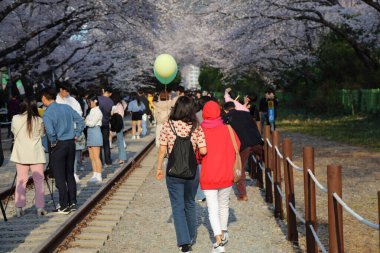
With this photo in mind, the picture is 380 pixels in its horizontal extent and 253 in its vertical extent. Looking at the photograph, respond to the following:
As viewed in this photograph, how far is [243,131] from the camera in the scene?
10.8 meters

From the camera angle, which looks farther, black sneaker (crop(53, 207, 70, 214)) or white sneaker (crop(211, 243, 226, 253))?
black sneaker (crop(53, 207, 70, 214))

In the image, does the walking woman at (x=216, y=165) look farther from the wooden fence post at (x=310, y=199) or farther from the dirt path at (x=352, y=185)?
the dirt path at (x=352, y=185)

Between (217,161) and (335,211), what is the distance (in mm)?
1939

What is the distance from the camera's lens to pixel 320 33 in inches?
1631

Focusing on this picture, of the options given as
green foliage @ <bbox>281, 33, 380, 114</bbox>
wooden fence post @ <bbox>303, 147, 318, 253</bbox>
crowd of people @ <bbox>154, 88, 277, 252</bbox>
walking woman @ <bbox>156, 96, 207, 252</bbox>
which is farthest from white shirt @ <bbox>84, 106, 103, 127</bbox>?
Answer: green foliage @ <bbox>281, 33, 380, 114</bbox>

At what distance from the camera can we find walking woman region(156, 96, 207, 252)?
7.00 metres

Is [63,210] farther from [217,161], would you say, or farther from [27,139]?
[217,161]

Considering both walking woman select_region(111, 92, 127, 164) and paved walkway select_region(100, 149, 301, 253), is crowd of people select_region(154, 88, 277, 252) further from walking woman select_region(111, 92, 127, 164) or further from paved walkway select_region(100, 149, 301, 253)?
walking woman select_region(111, 92, 127, 164)

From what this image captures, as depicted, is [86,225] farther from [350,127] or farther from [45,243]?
[350,127]

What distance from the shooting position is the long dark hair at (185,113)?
697 centimetres

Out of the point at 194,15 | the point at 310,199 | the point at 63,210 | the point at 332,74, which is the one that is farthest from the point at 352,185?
the point at 332,74

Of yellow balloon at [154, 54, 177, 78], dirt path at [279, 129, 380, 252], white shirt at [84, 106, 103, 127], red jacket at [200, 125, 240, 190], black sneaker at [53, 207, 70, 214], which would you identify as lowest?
dirt path at [279, 129, 380, 252]

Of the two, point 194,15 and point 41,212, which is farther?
point 194,15

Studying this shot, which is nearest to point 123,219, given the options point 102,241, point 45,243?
point 102,241
